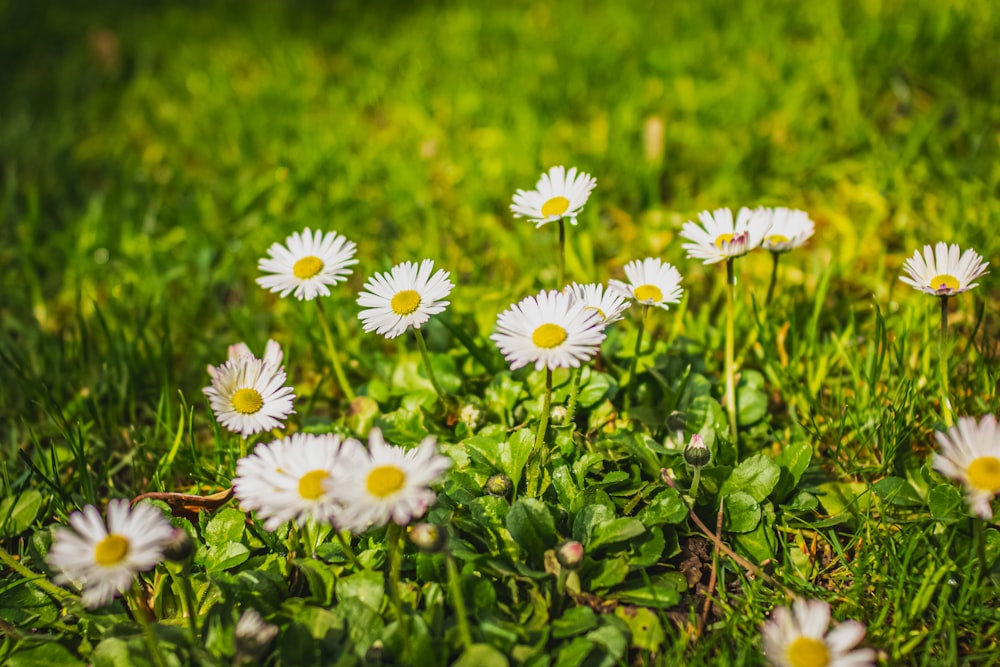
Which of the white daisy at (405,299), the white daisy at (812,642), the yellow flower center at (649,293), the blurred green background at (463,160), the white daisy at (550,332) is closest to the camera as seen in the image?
the white daisy at (812,642)

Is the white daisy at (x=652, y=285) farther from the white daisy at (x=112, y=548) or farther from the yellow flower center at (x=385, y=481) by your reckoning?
the white daisy at (x=112, y=548)

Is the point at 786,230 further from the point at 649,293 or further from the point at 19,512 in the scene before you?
the point at 19,512

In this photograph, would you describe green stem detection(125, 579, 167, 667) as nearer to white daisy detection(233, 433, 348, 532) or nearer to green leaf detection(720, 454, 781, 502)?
white daisy detection(233, 433, 348, 532)

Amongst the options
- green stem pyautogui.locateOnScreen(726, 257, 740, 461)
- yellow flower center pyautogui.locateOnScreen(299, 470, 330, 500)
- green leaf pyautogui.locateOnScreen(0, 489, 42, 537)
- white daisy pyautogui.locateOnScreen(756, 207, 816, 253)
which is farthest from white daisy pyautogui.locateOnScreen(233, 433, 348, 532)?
white daisy pyautogui.locateOnScreen(756, 207, 816, 253)

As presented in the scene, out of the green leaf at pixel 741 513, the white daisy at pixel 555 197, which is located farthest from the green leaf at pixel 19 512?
the green leaf at pixel 741 513

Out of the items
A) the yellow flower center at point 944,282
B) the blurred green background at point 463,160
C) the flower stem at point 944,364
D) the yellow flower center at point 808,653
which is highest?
the blurred green background at point 463,160

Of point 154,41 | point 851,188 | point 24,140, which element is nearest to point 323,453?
point 851,188
